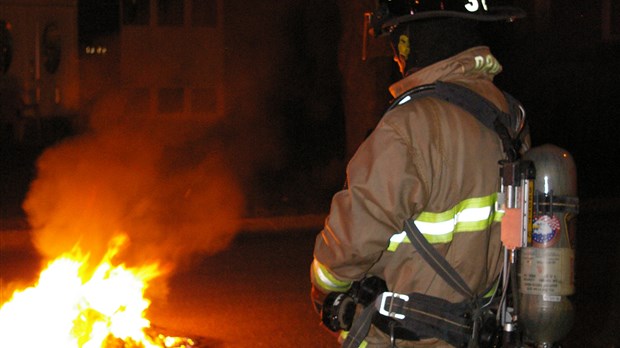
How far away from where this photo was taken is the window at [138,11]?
82.2ft

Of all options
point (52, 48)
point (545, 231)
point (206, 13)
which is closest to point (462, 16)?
point (545, 231)

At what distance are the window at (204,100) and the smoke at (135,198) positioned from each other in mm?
2241

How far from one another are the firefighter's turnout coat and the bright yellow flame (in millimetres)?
2938

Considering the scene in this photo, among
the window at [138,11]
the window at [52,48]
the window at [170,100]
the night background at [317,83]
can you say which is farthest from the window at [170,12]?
the window at [52,48]

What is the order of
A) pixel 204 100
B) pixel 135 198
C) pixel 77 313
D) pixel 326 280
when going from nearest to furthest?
pixel 326 280 < pixel 77 313 < pixel 135 198 < pixel 204 100

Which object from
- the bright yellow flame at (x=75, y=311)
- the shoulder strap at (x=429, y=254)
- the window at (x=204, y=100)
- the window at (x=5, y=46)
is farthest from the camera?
the window at (x=204, y=100)

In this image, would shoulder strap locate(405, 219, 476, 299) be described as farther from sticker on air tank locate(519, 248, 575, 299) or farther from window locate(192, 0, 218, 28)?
window locate(192, 0, 218, 28)

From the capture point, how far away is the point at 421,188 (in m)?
2.82

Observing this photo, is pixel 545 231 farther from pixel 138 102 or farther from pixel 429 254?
pixel 138 102

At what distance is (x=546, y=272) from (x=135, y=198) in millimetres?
11863

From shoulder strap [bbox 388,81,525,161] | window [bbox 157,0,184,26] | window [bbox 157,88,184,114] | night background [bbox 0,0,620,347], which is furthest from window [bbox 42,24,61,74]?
shoulder strap [bbox 388,81,525,161]

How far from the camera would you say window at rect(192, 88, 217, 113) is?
25.7 metres

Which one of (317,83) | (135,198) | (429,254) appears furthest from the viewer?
(317,83)

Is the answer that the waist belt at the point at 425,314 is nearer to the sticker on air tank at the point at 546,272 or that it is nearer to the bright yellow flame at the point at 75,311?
the sticker on air tank at the point at 546,272
